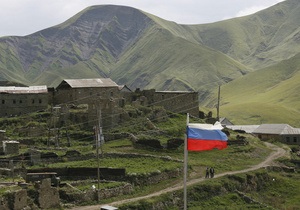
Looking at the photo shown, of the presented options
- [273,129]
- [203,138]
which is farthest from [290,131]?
[203,138]

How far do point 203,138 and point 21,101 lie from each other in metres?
59.7

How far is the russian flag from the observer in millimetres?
26828

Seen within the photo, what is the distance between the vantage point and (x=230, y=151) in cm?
7038

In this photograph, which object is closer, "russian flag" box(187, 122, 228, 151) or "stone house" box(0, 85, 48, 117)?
"russian flag" box(187, 122, 228, 151)

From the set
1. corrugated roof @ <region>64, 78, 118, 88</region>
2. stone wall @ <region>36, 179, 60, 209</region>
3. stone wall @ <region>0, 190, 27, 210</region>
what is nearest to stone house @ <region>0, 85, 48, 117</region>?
corrugated roof @ <region>64, 78, 118, 88</region>

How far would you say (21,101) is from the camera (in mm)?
81125

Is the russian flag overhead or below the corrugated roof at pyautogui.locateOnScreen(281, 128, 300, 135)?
overhead

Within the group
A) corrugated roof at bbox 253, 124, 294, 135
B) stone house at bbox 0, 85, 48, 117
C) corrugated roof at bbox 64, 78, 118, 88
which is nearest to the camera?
stone house at bbox 0, 85, 48, 117

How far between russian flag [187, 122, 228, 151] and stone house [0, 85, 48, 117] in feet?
192

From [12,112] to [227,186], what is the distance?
141 ft

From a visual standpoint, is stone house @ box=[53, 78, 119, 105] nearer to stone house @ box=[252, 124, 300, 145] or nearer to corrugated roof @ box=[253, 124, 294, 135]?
stone house @ box=[252, 124, 300, 145]

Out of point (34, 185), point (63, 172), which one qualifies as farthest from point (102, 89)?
point (34, 185)

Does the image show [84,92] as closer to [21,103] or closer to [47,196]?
[21,103]

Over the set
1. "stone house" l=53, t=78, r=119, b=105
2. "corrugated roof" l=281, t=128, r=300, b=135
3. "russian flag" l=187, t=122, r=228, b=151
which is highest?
"stone house" l=53, t=78, r=119, b=105
